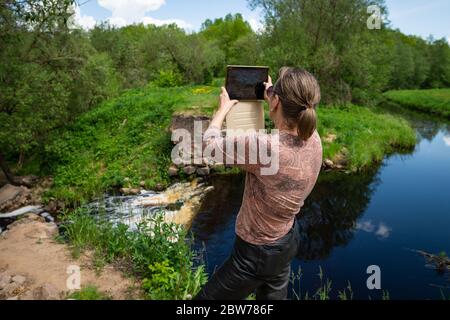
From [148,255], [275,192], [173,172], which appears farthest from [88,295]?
[173,172]

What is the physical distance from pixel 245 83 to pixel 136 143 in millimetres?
14325

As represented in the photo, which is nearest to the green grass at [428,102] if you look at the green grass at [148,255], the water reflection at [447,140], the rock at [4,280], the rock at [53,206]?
the water reflection at [447,140]

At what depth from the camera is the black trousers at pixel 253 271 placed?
2545mm

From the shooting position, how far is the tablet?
2549 millimetres

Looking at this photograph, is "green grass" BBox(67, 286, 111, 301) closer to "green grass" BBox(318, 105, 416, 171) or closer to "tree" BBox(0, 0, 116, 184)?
"tree" BBox(0, 0, 116, 184)

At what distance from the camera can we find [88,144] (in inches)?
664

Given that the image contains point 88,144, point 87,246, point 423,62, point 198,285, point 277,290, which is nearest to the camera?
point 277,290

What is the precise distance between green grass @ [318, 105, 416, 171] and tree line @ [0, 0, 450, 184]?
4.30 m

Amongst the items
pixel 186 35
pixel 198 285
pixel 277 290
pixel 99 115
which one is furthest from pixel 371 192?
pixel 186 35

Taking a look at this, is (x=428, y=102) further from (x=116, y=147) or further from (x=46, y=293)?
(x=46, y=293)

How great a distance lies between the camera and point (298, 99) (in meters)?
2.29

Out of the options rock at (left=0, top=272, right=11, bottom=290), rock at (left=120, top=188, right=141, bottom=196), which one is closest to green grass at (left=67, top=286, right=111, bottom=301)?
rock at (left=0, top=272, right=11, bottom=290)

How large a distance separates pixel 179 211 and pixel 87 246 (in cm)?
505
